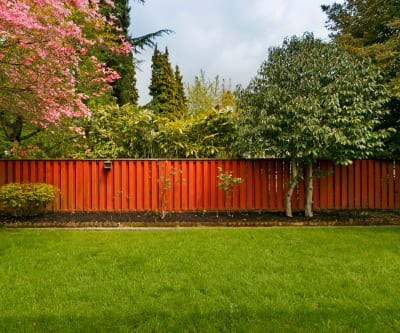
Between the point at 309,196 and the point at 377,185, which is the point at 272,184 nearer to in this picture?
the point at 309,196

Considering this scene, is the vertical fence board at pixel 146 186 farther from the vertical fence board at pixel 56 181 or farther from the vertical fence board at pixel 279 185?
the vertical fence board at pixel 279 185

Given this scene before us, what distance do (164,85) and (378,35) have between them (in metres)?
14.5

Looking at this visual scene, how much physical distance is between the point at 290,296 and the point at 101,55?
11872 mm

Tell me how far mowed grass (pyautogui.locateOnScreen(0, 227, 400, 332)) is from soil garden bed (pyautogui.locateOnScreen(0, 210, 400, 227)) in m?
0.83

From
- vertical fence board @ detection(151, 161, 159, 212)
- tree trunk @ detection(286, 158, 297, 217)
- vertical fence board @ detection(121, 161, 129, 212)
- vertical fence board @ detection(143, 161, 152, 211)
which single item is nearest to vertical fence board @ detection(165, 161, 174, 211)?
vertical fence board @ detection(151, 161, 159, 212)

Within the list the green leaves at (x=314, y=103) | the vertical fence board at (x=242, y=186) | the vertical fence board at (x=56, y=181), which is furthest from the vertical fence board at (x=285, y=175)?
the vertical fence board at (x=56, y=181)

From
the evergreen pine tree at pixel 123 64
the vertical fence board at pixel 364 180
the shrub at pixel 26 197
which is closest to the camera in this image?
the shrub at pixel 26 197

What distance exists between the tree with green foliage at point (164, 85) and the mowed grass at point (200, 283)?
16.6m

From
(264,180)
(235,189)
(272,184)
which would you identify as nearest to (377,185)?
(272,184)

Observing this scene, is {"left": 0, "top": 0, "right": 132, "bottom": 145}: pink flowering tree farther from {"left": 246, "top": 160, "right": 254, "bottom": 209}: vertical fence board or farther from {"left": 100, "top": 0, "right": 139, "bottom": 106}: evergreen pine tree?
{"left": 100, "top": 0, "right": 139, "bottom": 106}: evergreen pine tree

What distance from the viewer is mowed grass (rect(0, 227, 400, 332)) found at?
1.79 meters

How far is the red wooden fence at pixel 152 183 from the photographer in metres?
5.76

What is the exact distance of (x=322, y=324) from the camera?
1756mm

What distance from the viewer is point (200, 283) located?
2359mm
